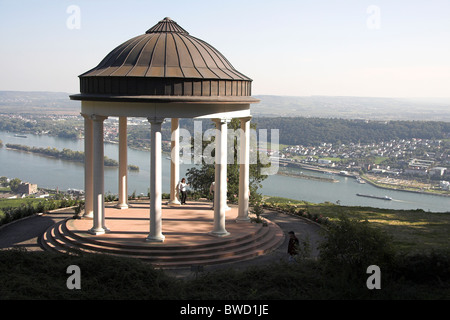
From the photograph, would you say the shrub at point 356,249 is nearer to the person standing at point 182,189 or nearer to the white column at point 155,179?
the white column at point 155,179

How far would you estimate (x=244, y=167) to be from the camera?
64.2 ft

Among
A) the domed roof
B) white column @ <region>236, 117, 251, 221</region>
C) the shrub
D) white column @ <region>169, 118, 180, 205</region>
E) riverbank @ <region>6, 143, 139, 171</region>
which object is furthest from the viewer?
riverbank @ <region>6, 143, 139, 171</region>

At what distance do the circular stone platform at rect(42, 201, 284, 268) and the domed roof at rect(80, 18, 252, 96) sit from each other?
218 inches

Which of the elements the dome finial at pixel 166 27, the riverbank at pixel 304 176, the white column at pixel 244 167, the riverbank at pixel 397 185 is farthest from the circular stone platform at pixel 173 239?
the riverbank at pixel 304 176

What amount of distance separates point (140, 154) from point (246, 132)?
3687 inches

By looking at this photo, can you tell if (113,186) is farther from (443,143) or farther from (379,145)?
(443,143)

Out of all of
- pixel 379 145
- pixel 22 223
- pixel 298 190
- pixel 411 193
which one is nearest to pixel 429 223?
pixel 22 223

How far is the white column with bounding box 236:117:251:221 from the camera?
19.2 meters

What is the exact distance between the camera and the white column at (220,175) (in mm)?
16859

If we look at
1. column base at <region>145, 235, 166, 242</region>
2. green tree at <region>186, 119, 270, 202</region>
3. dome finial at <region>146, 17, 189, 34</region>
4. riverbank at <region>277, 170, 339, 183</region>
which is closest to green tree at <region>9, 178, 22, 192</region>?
riverbank at <region>277, 170, 339, 183</region>

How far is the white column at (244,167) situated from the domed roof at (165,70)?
1.74m

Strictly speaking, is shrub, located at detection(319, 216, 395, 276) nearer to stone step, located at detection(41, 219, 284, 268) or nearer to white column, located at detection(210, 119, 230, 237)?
stone step, located at detection(41, 219, 284, 268)
